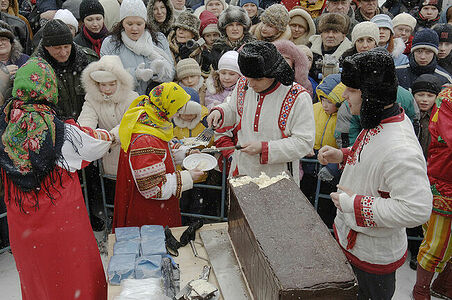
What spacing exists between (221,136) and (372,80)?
6.12 ft

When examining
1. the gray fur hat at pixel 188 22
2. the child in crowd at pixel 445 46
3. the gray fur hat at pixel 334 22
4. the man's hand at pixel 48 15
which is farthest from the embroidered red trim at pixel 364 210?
the man's hand at pixel 48 15

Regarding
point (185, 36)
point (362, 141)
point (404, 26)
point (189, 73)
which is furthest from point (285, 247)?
point (404, 26)

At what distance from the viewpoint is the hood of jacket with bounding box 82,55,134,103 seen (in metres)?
4.33

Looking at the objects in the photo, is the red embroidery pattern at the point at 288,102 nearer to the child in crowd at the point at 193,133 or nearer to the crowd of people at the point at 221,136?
the crowd of people at the point at 221,136

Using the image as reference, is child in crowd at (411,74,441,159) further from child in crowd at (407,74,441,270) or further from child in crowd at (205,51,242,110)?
child in crowd at (205,51,242,110)

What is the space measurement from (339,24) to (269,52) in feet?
10.3

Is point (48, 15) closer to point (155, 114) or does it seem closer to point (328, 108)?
point (155, 114)

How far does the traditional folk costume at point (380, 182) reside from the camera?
2375 mm

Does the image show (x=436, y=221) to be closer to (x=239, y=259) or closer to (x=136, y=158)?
(x=239, y=259)

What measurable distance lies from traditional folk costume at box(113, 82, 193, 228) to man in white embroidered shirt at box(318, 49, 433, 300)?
4.46 feet

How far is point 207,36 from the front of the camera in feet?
20.8

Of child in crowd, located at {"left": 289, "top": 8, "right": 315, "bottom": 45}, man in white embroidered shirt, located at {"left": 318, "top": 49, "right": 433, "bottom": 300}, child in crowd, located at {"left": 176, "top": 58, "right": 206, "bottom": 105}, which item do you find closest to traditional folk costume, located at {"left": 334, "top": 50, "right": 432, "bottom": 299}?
man in white embroidered shirt, located at {"left": 318, "top": 49, "right": 433, "bottom": 300}

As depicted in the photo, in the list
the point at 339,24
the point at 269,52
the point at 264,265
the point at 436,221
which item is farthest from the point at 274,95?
the point at 339,24

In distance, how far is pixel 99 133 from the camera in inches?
128
